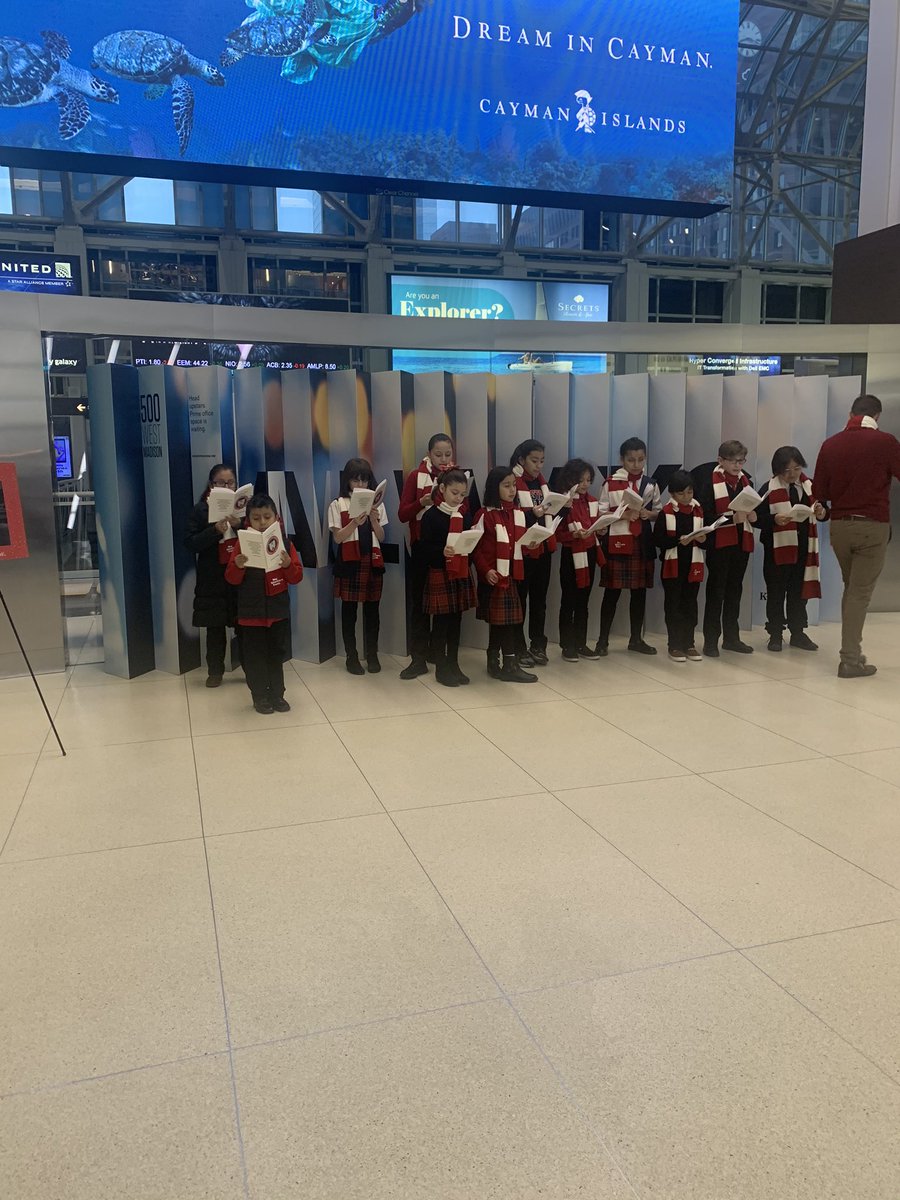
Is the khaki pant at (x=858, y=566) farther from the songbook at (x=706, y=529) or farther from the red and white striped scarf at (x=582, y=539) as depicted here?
the red and white striped scarf at (x=582, y=539)

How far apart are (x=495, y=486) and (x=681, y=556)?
1517 mm

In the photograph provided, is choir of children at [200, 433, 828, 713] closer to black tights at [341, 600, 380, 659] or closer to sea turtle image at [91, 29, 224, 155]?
black tights at [341, 600, 380, 659]

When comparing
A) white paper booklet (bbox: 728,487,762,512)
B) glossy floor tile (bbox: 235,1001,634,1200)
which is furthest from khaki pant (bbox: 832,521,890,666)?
glossy floor tile (bbox: 235,1001,634,1200)

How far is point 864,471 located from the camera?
5.43m

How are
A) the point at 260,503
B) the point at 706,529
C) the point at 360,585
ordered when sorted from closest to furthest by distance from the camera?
the point at 260,503 → the point at 360,585 → the point at 706,529

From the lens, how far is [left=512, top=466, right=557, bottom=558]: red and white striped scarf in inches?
218

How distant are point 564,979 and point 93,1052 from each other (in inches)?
48.1

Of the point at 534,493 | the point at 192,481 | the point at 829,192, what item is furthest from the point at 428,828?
the point at 829,192

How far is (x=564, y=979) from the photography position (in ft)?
7.61

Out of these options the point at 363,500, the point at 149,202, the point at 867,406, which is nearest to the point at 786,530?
the point at 867,406

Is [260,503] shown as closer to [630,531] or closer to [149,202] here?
[630,531]

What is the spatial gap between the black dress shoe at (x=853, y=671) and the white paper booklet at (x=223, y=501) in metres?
3.99

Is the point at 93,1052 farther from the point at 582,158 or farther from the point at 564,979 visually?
the point at 582,158

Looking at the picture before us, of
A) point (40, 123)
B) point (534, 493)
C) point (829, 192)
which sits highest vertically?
point (829, 192)
